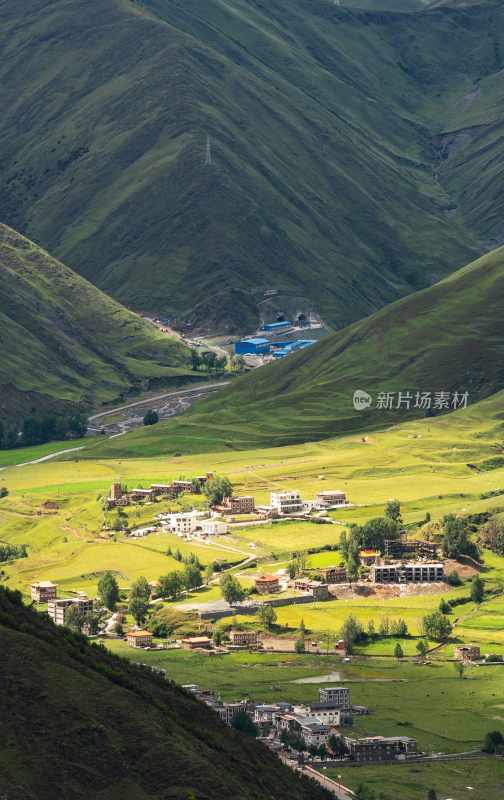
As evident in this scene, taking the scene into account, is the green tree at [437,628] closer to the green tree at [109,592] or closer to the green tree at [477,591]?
the green tree at [477,591]

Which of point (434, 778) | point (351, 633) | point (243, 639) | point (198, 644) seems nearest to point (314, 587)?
point (243, 639)

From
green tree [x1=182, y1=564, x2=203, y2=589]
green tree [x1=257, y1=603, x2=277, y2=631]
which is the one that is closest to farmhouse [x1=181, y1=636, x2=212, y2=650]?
green tree [x1=257, y1=603, x2=277, y2=631]

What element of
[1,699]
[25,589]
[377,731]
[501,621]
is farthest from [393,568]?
[1,699]

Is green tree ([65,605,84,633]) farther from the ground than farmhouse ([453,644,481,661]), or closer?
farther from the ground

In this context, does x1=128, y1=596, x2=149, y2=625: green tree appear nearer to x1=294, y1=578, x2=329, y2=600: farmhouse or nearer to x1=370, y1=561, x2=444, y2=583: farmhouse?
x1=294, y1=578, x2=329, y2=600: farmhouse

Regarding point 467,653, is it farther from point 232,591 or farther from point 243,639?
point 232,591

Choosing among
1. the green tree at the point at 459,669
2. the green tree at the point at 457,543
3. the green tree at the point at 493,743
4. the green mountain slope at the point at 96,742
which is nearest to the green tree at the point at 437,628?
the green tree at the point at 459,669
